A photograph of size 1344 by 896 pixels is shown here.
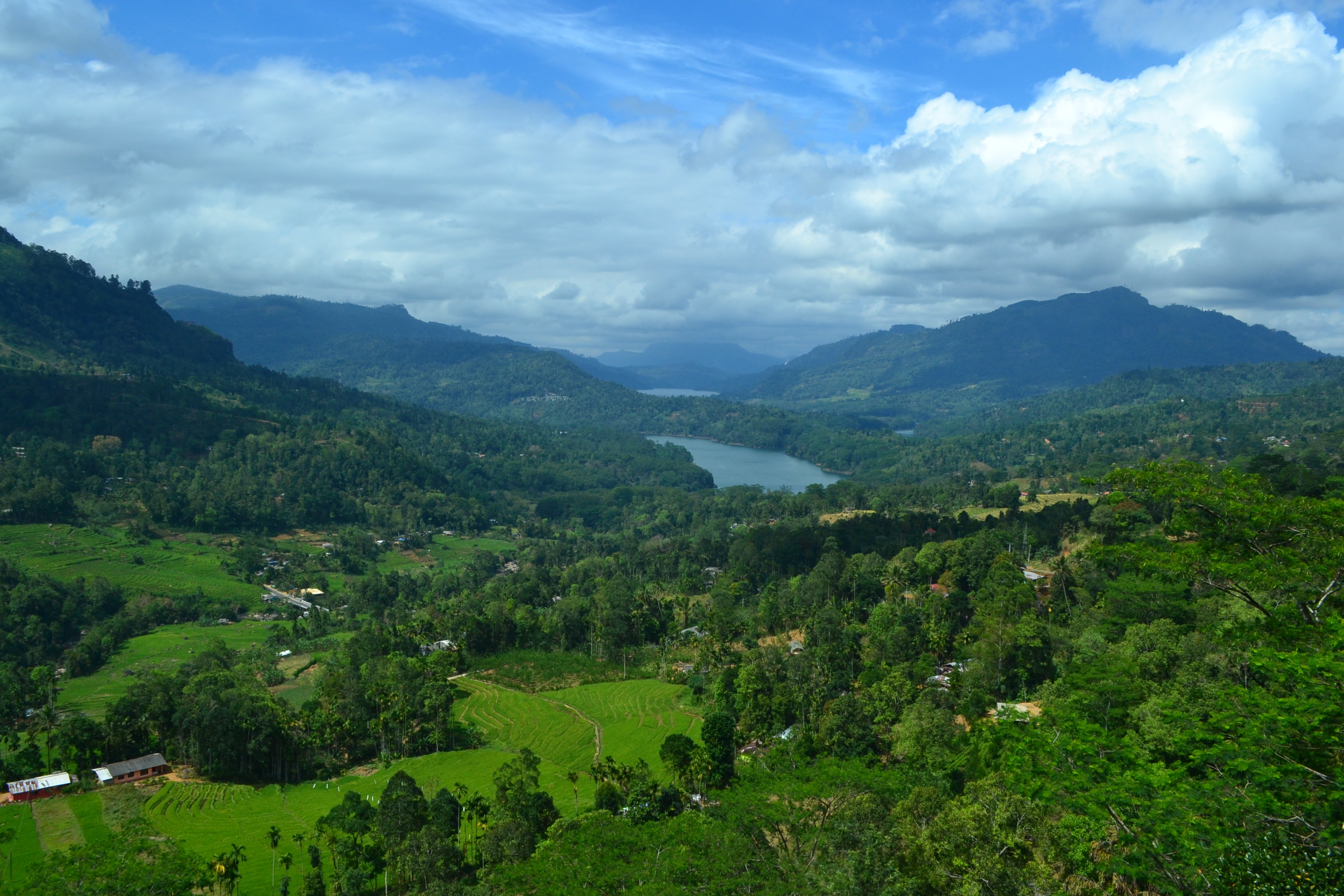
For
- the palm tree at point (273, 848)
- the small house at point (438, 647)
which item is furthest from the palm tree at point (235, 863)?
the small house at point (438, 647)

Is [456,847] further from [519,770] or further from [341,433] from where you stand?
[341,433]

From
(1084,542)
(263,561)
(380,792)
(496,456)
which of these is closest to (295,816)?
(380,792)

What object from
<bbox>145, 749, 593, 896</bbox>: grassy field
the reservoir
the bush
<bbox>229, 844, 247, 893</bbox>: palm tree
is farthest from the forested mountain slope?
the bush

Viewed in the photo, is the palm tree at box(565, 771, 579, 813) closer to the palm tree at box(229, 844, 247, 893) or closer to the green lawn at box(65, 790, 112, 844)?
the palm tree at box(229, 844, 247, 893)

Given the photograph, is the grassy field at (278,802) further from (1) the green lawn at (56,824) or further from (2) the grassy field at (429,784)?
(1) the green lawn at (56,824)

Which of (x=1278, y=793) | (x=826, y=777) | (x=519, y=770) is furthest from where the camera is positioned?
(x=519, y=770)

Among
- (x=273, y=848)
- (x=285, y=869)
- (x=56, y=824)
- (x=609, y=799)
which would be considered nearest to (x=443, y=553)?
(x=56, y=824)
